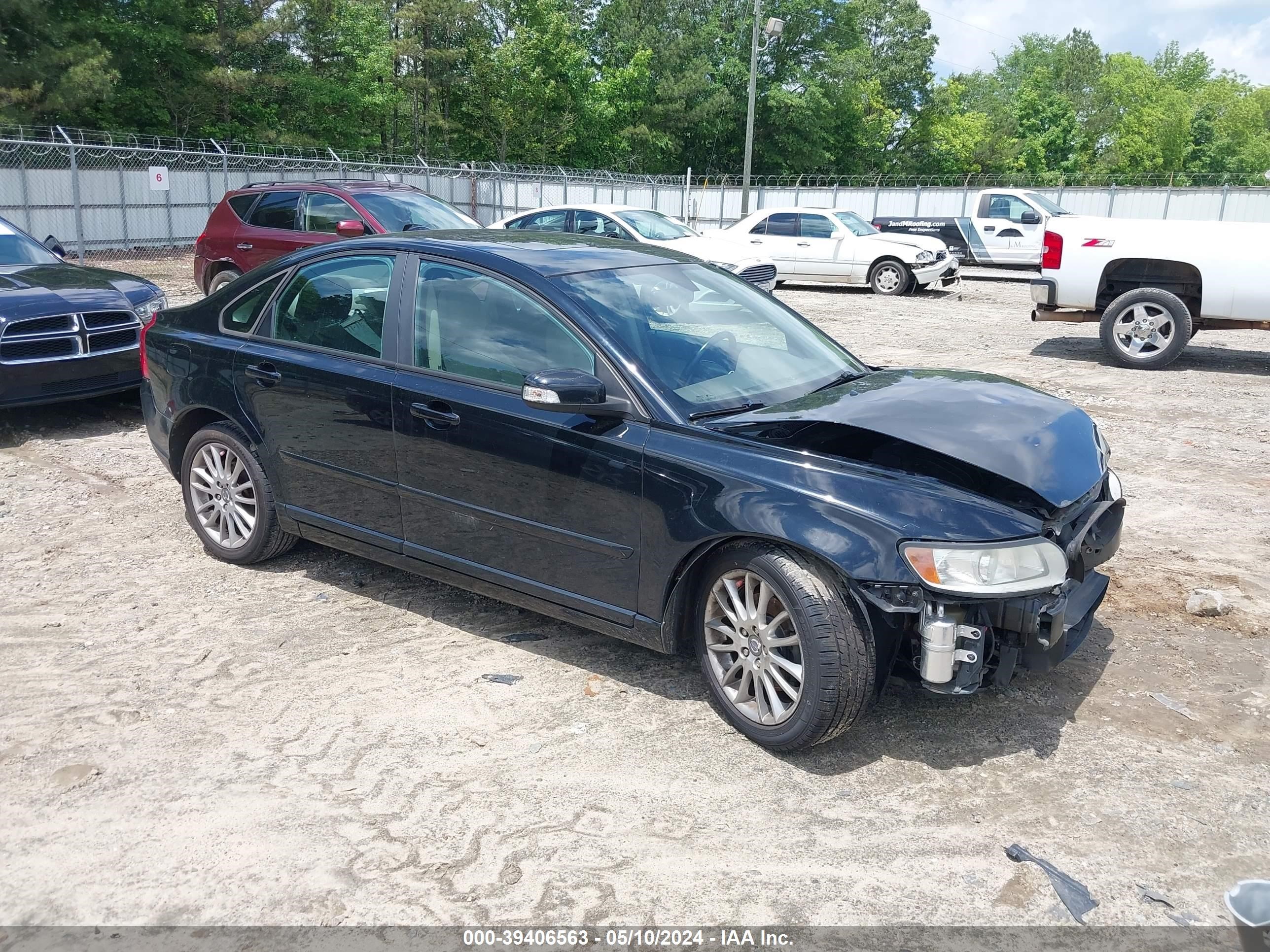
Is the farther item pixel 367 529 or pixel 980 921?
pixel 367 529

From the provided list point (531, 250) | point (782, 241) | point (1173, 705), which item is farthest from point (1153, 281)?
point (782, 241)

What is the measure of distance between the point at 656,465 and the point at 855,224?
17419 millimetres

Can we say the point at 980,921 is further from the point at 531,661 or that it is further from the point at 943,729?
the point at 531,661

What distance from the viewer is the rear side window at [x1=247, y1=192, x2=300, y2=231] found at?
512 inches

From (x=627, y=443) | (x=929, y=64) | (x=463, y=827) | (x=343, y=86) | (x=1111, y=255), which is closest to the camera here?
(x=463, y=827)

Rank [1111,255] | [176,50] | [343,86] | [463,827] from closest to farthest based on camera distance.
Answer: [463,827], [1111,255], [176,50], [343,86]

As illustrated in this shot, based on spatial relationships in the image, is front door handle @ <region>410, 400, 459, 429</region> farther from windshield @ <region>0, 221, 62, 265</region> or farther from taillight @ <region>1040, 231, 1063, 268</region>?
taillight @ <region>1040, 231, 1063, 268</region>

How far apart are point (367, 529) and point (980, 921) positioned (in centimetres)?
299

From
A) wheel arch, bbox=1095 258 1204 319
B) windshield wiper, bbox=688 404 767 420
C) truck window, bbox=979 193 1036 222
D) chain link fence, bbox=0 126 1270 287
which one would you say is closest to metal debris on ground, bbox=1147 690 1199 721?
windshield wiper, bbox=688 404 767 420

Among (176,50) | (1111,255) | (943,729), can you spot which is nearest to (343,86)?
(176,50)

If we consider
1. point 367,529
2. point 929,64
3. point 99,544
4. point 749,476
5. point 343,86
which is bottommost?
point 99,544

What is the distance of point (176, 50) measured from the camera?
122ft

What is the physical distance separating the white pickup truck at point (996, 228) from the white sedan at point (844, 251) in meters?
4.05

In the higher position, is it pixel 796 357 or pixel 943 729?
pixel 796 357
